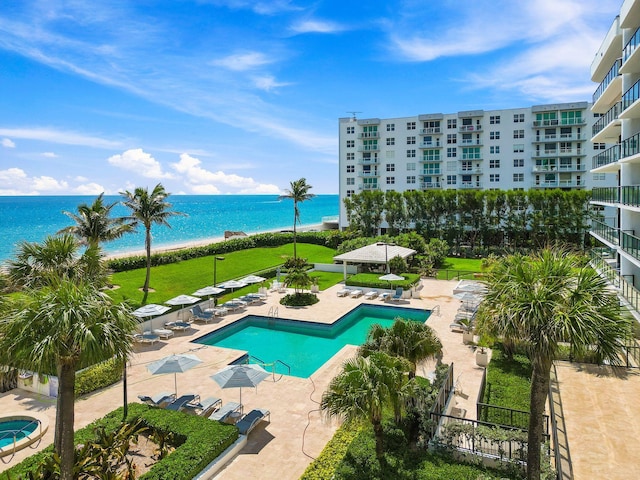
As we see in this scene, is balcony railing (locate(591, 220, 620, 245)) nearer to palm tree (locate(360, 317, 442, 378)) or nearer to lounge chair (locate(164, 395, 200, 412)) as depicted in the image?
palm tree (locate(360, 317, 442, 378))

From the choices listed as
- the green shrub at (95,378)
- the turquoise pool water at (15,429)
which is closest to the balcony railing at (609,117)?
the green shrub at (95,378)

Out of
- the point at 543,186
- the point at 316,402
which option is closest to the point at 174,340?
the point at 316,402

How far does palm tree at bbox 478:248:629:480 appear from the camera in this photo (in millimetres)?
8312

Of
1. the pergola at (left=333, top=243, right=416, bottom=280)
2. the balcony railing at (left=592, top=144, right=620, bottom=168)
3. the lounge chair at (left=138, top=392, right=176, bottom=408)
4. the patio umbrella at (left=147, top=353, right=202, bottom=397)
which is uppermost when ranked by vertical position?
the balcony railing at (left=592, top=144, right=620, bottom=168)

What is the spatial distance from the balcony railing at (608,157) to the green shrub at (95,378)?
27433mm

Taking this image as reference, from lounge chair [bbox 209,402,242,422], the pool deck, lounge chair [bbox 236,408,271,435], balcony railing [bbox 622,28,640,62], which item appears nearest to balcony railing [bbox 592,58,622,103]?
balcony railing [bbox 622,28,640,62]

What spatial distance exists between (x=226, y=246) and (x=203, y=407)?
33.1m

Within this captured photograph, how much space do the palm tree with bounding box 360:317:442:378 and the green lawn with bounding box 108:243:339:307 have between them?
58.6ft

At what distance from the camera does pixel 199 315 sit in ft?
87.0

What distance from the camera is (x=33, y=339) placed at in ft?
28.2

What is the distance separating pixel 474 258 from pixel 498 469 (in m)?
40.8

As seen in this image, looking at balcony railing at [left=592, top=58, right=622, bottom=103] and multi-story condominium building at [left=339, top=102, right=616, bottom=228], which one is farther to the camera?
multi-story condominium building at [left=339, top=102, right=616, bottom=228]

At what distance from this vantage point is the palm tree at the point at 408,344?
13.9 metres

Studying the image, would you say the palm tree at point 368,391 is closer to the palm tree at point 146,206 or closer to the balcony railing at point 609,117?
the balcony railing at point 609,117
